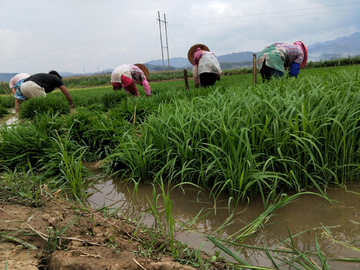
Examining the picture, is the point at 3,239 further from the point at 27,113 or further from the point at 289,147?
the point at 27,113

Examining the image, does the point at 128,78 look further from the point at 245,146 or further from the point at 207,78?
the point at 245,146

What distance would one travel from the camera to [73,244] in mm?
1238

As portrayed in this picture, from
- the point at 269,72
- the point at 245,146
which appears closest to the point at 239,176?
the point at 245,146

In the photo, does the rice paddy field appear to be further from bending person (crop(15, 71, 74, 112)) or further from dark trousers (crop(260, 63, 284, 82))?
bending person (crop(15, 71, 74, 112))

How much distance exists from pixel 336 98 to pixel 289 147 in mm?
803

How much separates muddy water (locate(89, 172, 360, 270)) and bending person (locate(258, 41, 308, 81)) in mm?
3888

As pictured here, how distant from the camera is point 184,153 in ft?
7.10

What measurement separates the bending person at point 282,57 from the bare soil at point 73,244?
187 inches

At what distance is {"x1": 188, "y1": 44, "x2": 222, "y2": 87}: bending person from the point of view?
6152 mm

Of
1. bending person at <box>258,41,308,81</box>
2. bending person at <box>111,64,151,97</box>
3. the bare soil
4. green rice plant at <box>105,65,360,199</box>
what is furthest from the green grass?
bending person at <box>111,64,151,97</box>

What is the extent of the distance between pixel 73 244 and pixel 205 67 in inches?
222

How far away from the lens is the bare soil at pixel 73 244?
110 centimetres

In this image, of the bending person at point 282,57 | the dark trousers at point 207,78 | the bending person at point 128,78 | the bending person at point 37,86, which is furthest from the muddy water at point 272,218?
the bending person at point 37,86

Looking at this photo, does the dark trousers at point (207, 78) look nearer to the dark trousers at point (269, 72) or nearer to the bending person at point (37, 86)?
the dark trousers at point (269, 72)
